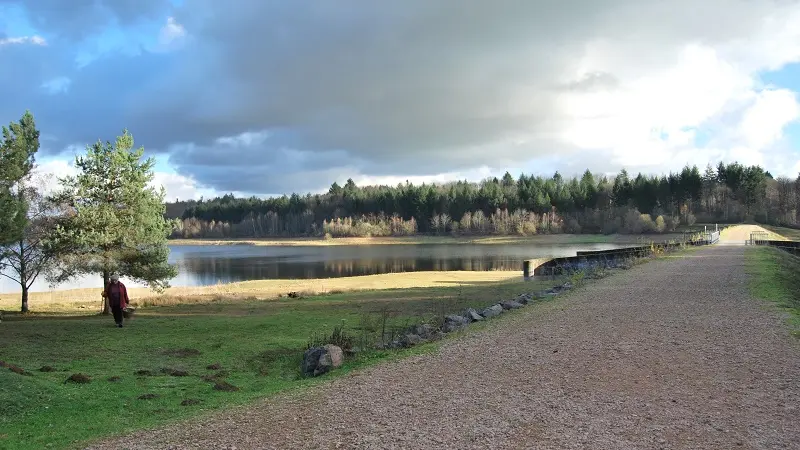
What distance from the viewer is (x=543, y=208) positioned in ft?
444

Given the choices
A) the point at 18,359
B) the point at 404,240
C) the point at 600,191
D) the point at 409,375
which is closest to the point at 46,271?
the point at 18,359

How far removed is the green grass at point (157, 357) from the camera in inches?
294

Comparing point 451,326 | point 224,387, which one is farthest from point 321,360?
point 451,326

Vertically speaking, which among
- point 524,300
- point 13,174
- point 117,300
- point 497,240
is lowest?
point 524,300

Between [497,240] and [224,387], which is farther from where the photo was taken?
[497,240]

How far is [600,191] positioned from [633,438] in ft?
447

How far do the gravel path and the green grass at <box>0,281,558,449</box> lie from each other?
3.49 feet

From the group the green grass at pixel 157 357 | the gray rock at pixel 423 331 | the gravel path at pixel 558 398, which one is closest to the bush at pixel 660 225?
the green grass at pixel 157 357

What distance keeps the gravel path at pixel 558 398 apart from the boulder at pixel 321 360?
974 mm

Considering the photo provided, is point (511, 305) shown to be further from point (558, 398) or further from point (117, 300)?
point (117, 300)

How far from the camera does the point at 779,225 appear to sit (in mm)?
101812

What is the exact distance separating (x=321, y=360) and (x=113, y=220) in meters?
12.9

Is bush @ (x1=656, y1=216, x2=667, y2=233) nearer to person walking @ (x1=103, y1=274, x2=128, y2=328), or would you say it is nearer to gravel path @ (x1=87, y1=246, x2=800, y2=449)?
gravel path @ (x1=87, y1=246, x2=800, y2=449)

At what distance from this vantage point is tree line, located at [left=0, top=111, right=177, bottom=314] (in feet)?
64.3
